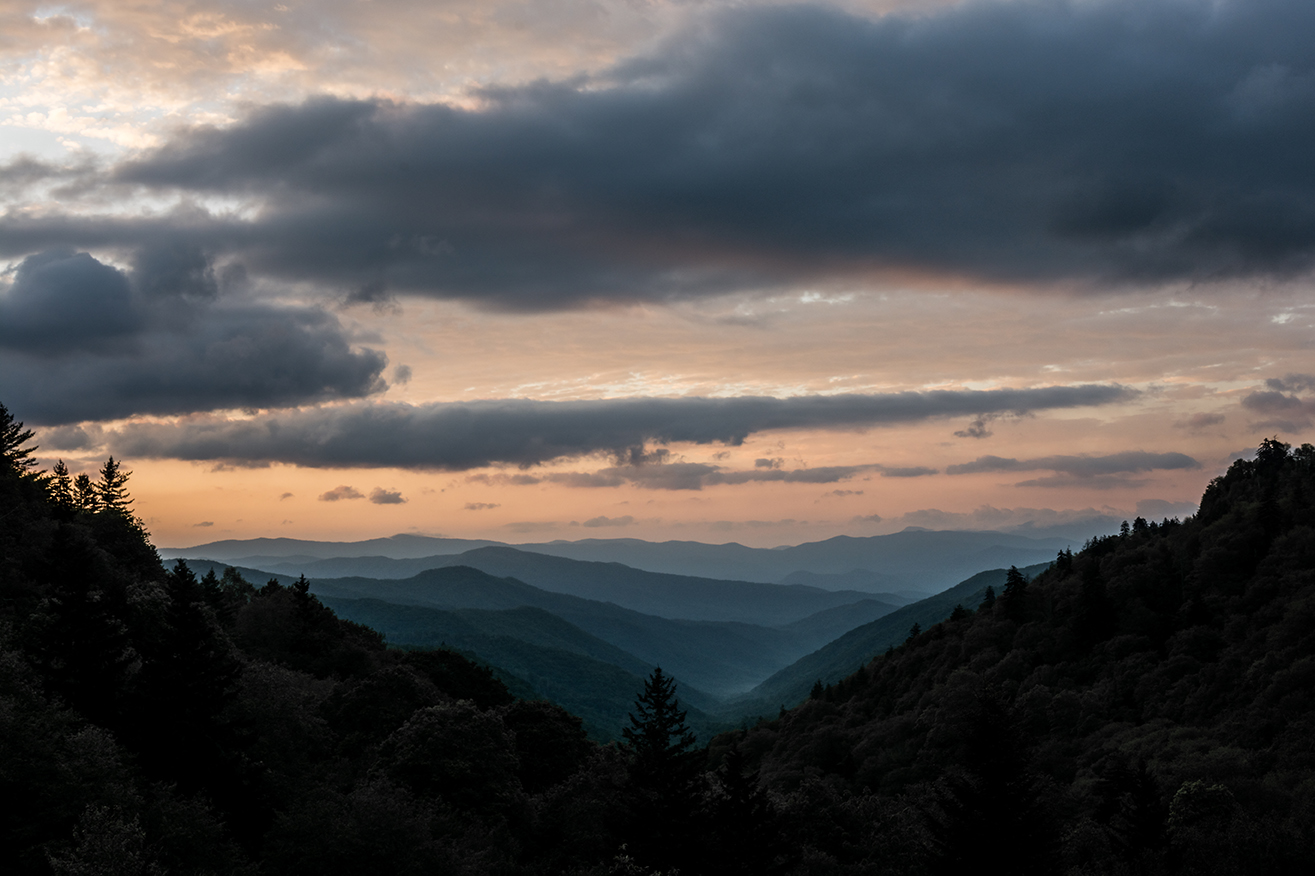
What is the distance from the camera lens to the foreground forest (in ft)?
146

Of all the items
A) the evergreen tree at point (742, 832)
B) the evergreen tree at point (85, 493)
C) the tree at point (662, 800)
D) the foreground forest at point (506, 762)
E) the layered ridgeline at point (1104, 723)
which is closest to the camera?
the foreground forest at point (506, 762)

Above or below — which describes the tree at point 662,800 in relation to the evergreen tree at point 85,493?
below

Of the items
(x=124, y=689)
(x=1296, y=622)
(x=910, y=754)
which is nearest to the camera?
(x=124, y=689)

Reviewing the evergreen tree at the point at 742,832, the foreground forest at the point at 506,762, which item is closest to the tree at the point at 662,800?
the foreground forest at the point at 506,762

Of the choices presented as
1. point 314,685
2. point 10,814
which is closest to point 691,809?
point 10,814

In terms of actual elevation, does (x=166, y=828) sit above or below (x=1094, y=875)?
above

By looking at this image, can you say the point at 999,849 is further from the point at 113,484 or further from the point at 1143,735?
the point at 113,484

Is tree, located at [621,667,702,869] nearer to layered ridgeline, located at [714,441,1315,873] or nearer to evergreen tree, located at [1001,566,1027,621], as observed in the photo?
layered ridgeline, located at [714,441,1315,873]

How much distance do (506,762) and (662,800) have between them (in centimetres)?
Result: 1263

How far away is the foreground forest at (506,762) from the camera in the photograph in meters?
44.6

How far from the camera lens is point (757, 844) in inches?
2196

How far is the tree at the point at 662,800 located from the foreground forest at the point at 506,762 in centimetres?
19

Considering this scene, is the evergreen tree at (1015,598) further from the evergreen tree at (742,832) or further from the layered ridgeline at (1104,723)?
the evergreen tree at (742,832)

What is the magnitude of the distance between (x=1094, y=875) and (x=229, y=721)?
57.7 meters
